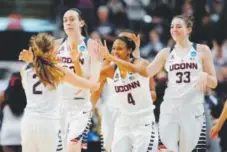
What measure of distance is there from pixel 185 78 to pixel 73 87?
150cm

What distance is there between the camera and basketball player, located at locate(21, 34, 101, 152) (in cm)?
940

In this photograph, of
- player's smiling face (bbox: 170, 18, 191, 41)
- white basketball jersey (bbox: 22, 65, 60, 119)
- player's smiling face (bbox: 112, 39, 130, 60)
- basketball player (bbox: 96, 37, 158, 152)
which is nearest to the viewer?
white basketball jersey (bbox: 22, 65, 60, 119)

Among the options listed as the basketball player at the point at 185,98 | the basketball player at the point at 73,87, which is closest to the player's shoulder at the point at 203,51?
the basketball player at the point at 185,98

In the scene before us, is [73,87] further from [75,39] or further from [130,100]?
[130,100]

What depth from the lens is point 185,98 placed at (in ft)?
34.7

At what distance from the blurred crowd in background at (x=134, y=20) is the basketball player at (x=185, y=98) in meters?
5.15

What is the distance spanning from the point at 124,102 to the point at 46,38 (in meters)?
1.59

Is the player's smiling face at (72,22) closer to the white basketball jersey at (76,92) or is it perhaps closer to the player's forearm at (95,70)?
the white basketball jersey at (76,92)

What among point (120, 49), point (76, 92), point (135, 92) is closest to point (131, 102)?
point (135, 92)

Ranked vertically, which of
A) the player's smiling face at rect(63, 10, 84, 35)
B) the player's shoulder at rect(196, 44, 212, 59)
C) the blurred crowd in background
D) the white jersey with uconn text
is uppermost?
the blurred crowd in background

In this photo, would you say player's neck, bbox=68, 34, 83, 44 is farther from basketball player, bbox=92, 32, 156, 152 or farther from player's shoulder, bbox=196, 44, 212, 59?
player's shoulder, bbox=196, 44, 212, 59

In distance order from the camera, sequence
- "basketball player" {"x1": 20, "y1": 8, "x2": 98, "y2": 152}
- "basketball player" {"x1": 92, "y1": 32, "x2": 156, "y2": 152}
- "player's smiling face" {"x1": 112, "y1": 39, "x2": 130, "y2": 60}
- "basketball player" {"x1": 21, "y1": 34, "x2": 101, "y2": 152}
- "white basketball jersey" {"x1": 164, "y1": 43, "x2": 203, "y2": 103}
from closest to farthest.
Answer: "basketball player" {"x1": 21, "y1": 34, "x2": 101, "y2": 152}
"player's smiling face" {"x1": 112, "y1": 39, "x2": 130, "y2": 60}
"white basketball jersey" {"x1": 164, "y1": 43, "x2": 203, "y2": 103}
"basketball player" {"x1": 20, "y1": 8, "x2": 98, "y2": 152}
"basketball player" {"x1": 92, "y1": 32, "x2": 156, "y2": 152}

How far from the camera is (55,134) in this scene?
9.51 metres

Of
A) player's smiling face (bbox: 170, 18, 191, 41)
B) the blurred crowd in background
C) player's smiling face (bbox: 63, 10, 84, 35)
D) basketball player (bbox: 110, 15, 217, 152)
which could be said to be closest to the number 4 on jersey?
basketball player (bbox: 110, 15, 217, 152)
